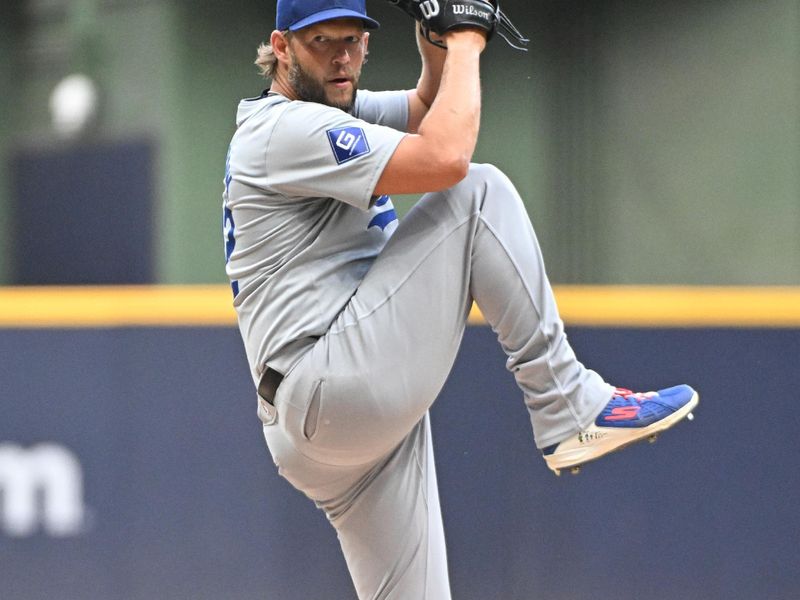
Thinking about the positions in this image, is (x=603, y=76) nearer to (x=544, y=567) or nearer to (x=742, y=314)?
(x=742, y=314)

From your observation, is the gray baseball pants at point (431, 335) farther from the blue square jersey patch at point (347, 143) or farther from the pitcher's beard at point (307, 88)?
the pitcher's beard at point (307, 88)

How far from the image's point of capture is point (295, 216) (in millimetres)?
3043

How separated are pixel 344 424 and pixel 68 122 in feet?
9.06

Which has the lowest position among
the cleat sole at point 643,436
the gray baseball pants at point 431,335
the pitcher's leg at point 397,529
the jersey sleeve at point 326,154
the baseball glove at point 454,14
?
the pitcher's leg at point 397,529

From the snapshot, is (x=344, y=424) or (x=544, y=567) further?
(x=544, y=567)

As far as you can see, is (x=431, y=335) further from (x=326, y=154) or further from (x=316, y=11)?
(x=316, y=11)

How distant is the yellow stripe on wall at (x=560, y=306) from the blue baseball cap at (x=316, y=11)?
1.94 metres

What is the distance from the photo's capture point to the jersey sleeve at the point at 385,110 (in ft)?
11.5

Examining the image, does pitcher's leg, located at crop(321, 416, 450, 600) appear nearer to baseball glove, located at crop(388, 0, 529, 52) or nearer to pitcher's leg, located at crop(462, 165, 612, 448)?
pitcher's leg, located at crop(462, 165, 612, 448)

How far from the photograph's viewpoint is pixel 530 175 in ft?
15.7

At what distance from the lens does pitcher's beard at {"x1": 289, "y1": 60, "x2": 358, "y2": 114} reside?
3086mm

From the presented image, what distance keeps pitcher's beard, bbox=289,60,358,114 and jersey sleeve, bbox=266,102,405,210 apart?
3.9 inches

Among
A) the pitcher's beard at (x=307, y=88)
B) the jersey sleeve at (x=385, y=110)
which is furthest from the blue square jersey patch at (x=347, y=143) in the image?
the jersey sleeve at (x=385, y=110)

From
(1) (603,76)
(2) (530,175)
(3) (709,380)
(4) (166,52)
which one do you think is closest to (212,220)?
(4) (166,52)
